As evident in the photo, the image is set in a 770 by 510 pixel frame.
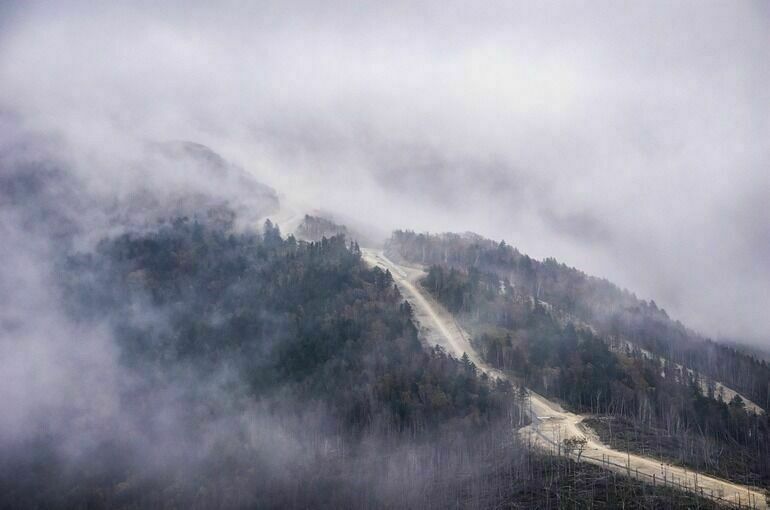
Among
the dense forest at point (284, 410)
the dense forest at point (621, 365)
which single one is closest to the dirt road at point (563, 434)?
the dense forest at point (621, 365)

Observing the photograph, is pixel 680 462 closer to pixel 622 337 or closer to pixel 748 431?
pixel 748 431

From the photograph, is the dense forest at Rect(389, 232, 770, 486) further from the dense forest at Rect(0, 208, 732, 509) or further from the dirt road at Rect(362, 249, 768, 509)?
the dense forest at Rect(0, 208, 732, 509)

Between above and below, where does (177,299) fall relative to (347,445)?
above

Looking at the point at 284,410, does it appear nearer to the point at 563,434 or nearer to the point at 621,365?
the point at 563,434

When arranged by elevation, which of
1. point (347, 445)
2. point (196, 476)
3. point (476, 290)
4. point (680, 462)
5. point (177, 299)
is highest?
point (476, 290)

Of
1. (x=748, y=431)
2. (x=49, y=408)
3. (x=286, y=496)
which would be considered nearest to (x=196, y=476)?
(x=286, y=496)
